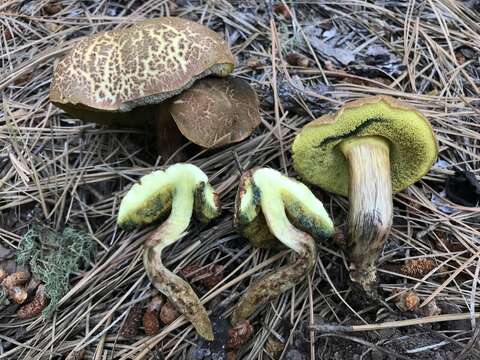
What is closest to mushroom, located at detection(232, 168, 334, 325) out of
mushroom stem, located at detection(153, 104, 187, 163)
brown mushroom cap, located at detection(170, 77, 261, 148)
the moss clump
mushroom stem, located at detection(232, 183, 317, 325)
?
mushroom stem, located at detection(232, 183, 317, 325)

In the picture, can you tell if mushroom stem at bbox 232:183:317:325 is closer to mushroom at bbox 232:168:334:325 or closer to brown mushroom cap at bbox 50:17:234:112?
mushroom at bbox 232:168:334:325

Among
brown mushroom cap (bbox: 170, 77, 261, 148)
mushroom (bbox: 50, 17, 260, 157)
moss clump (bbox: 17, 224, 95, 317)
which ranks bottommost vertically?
moss clump (bbox: 17, 224, 95, 317)

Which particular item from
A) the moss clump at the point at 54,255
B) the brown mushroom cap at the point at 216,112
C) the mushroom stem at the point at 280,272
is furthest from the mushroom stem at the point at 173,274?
the moss clump at the point at 54,255

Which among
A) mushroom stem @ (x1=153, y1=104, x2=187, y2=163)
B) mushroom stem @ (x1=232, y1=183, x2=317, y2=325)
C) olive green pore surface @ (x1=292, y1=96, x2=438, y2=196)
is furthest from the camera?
mushroom stem @ (x1=153, y1=104, x2=187, y2=163)

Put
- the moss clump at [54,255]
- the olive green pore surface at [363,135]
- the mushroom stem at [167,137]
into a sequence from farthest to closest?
the mushroom stem at [167,137]
the moss clump at [54,255]
the olive green pore surface at [363,135]

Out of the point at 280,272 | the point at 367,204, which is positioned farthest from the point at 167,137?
the point at 367,204

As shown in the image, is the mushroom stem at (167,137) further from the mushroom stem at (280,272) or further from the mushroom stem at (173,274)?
the mushroom stem at (280,272)
